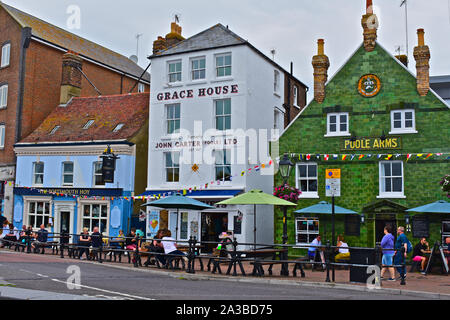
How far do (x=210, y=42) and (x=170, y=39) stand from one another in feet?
14.5

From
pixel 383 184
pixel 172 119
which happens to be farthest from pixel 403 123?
pixel 172 119

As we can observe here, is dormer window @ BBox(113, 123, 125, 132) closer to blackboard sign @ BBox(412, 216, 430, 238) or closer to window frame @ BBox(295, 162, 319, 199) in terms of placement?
window frame @ BBox(295, 162, 319, 199)

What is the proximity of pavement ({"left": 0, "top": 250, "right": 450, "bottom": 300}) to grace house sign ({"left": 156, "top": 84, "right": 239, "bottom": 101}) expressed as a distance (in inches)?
445

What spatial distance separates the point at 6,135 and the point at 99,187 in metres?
8.38

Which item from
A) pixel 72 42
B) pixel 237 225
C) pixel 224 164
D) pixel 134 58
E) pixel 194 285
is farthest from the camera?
pixel 134 58

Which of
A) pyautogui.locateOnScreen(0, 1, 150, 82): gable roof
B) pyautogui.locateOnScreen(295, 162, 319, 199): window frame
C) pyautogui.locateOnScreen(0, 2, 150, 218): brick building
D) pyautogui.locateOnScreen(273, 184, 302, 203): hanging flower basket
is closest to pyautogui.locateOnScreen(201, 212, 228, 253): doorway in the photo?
pyautogui.locateOnScreen(295, 162, 319, 199): window frame

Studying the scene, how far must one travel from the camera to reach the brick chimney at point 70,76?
33.2 m

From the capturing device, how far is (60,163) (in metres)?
29.4

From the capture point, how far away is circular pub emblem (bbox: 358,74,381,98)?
23.6m

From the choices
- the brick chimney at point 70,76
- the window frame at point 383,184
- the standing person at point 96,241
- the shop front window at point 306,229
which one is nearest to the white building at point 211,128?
the shop front window at point 306,229

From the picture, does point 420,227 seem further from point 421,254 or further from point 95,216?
point 95,216

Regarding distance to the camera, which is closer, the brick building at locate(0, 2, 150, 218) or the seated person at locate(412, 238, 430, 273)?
the seated person at locate(412, 238, 430, 273)

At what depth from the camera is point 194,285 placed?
13.4 metres

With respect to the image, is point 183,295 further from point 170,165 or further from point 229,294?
point 170,165
